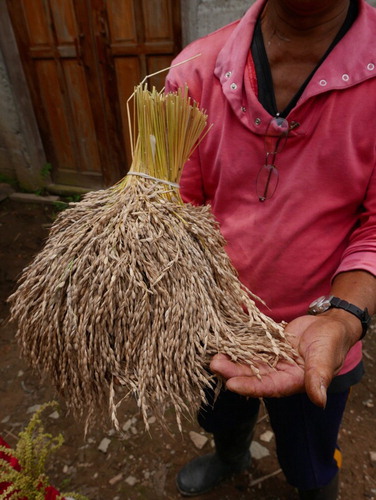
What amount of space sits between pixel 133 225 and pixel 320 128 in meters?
0.59

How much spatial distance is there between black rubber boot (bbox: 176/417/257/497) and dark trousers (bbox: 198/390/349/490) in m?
0.43

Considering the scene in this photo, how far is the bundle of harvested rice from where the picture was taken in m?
1.00

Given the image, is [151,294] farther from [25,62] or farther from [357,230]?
[25,62]

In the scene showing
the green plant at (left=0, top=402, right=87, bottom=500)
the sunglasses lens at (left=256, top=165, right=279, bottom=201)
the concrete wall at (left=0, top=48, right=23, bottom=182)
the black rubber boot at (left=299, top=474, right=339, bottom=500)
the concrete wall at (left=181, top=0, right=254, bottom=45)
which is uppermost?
the concrete wall at (left=181, top=0, right=254, bottom=45)

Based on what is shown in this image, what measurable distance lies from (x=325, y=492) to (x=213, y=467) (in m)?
0.65

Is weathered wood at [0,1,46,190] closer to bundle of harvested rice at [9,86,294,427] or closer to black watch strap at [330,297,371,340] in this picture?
bundle of harvested rice at [9,86,294,427]

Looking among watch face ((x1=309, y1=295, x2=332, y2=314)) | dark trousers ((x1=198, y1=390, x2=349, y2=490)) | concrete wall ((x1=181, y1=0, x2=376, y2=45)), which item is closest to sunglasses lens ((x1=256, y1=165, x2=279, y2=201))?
watch face ((x1=309, y1=295, x2=332, y2=314))

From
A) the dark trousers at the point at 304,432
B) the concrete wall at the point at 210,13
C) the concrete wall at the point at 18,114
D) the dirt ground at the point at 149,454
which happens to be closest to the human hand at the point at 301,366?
the dark trousers at the point at 304,432

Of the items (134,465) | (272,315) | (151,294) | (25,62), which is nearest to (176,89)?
A: (151,294)

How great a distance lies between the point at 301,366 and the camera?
3.35 feet

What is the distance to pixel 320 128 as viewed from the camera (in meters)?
1.10

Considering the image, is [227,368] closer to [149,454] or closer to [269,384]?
[269,384]

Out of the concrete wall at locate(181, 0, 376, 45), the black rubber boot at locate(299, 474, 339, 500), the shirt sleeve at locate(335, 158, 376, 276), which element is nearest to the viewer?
the shirt sleeve at locate(335, 158, 376, 276)

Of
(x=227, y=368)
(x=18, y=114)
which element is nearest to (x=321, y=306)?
(x=227, y=368)
